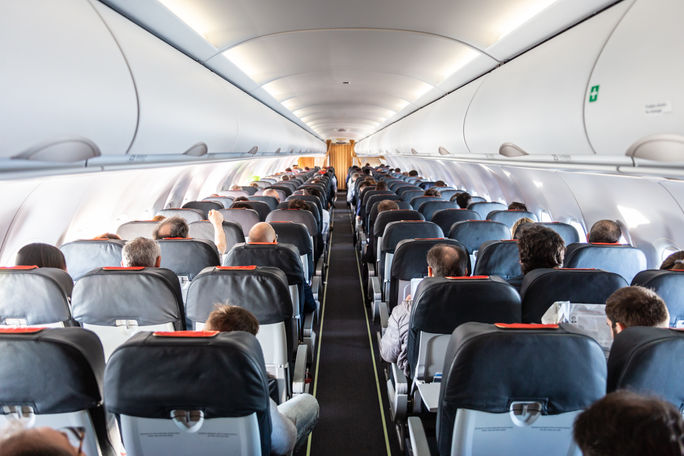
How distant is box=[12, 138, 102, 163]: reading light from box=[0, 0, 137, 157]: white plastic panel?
35 mm

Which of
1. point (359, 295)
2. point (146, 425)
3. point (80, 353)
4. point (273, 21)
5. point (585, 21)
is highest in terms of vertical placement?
point (273, 21)

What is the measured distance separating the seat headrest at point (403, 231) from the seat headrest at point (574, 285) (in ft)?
7.92

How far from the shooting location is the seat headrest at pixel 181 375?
5.57 ft

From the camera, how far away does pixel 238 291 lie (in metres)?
3.00

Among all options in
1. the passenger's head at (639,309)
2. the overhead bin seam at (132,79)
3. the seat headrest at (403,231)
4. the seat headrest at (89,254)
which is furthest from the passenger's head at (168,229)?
the passenger's head at (639,309)

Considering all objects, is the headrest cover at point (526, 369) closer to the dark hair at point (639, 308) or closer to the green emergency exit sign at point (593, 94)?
the dark hair at point (639, 308)

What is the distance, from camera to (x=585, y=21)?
10.9 feet

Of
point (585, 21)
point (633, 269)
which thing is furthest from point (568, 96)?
point (633, 269)

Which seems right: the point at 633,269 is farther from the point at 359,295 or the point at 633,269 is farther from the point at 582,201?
the point at 359,295

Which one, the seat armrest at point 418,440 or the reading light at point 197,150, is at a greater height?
the reading light at point 197,150

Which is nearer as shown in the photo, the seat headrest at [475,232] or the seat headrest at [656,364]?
the seat headrest at [656,364]

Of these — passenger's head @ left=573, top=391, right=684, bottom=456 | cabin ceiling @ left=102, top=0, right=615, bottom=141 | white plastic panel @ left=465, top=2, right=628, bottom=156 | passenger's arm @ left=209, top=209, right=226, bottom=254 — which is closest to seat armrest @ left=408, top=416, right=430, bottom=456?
passenger's head @ left=573, top=391, right=684, bottom=456

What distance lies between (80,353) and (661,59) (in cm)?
313

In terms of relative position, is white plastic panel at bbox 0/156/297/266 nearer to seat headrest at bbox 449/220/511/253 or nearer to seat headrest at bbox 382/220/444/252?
seat headrest at bbox 382/220/444/252
